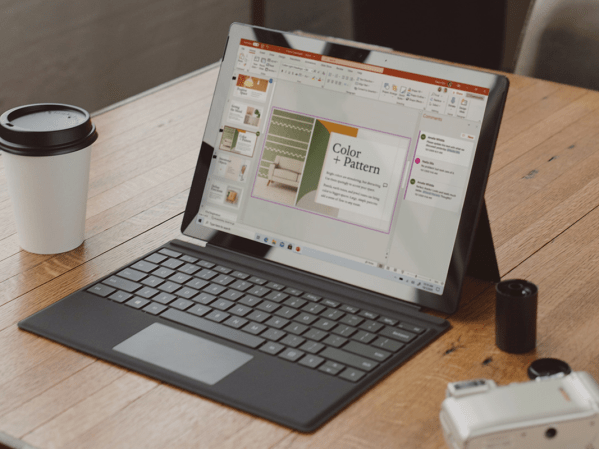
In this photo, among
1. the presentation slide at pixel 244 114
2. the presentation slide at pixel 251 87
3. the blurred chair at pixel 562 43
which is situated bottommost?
the presentation slide at pixel 244 114

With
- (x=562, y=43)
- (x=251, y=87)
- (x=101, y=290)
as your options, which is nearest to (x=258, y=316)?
(x=101, y=290)

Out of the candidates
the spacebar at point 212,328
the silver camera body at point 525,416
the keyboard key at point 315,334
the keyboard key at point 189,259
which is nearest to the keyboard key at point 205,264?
the keyboard key at point 189,259

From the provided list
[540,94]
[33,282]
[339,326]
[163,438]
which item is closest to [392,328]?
[339,326]

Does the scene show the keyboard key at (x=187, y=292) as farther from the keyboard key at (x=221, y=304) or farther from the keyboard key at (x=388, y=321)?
the keyboard key at (x=388, y=321)

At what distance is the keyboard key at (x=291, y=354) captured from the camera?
2.85ft

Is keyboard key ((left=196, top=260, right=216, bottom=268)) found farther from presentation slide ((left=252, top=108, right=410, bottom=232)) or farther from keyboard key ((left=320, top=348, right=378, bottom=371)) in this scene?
keyboard key ((left=320, top=348, right=378, bottom=371))

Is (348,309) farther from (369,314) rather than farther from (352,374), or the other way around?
(352,374)

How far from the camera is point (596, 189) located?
131 centimetres

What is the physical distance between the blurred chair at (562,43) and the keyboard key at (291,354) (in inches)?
55.1

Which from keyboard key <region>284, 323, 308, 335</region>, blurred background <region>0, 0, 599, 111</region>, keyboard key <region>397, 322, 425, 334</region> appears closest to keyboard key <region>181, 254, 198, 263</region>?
keyboard key <region>284, 323, 308, 335</region>

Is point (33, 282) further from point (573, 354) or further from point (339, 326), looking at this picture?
point (573, 354)

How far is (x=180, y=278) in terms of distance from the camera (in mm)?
1032

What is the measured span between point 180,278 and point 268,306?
0.14 meters

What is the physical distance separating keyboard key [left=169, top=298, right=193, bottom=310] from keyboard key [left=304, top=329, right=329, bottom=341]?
6.7 inches
